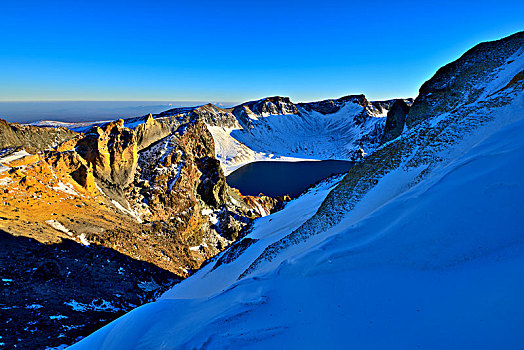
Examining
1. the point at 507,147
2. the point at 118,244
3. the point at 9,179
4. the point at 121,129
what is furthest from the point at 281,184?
the point at 507,147

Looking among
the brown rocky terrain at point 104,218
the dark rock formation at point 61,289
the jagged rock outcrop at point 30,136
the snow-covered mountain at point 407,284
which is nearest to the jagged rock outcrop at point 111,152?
the brown rocky terrain at point 104,218

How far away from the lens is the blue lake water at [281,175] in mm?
94438

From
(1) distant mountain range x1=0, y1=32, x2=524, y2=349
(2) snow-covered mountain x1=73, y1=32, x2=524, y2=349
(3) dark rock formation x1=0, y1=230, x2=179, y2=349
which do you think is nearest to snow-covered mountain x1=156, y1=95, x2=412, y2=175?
(1) distant mountain range x1=0, y1=32, x2=524, y2=349

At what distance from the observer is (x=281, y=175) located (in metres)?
116

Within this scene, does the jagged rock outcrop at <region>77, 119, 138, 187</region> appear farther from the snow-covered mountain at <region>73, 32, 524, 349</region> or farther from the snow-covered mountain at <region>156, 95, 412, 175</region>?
the snow-covered mountain at <region>156, 95, 412, 175</region>

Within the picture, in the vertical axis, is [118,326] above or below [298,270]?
below

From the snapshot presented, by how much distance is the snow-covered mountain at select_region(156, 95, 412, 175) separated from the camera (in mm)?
149125

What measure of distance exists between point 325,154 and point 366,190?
156 m

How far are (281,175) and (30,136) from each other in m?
91.5

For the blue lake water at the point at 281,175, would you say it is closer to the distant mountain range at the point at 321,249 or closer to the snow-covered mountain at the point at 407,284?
the distant mountain range at the point at 321,249

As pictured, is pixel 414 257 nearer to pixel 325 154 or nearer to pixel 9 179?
pixel 9 179

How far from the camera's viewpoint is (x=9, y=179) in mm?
25594

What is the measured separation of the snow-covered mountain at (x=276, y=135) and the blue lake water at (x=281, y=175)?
39.3 ft

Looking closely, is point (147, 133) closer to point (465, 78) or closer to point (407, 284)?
point (465, 78)
